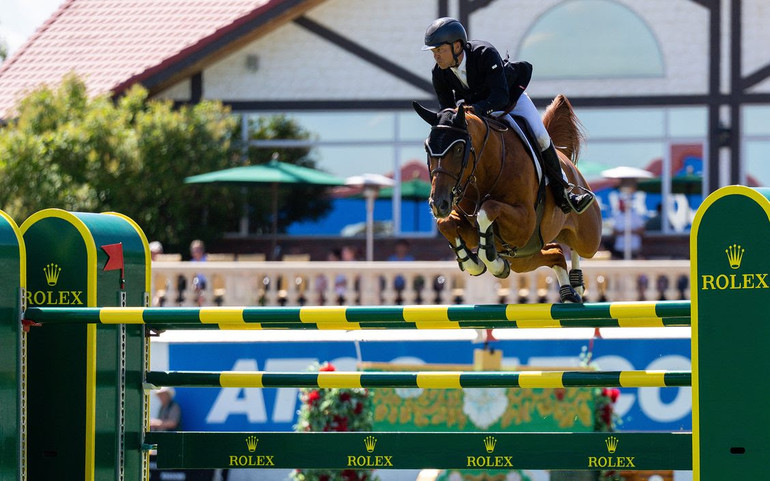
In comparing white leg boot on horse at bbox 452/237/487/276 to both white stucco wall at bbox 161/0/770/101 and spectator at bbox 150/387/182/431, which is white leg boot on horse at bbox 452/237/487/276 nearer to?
spectator at bbox 150/387/182/431

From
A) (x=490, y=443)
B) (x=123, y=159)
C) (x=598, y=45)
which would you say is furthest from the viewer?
(x=598, y=45)

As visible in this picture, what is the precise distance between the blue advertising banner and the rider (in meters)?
5.45

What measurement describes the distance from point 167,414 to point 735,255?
8.74 m

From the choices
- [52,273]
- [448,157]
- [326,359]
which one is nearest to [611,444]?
[448,157]

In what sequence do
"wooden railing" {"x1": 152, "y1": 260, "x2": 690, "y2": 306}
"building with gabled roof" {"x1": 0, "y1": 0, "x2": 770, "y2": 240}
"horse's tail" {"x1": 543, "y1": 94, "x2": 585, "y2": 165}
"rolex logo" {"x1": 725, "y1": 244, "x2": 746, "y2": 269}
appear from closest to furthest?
"rolex logo" {"x1": 725, "y1": 244, "x2": 746, "y2": 269} → "horse's tail" {"x1": 543, "y1": 94, "x2": 585, "y2": 165} → "wooden railing" {"x1": 152, "y1": 260, "x2": 690, "y2": 306} → "building with gabled roof" {"x1": 0, "y1": 0, "x2": 770, "y2": 240}

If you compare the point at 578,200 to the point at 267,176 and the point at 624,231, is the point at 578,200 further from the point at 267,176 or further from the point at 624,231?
the point at 624,231

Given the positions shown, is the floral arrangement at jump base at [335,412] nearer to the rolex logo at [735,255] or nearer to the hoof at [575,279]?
the hoof at [575,279]

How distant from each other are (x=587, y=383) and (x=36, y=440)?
7.83ft

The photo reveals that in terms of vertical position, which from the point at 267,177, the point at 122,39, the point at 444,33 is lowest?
the point at 444,33

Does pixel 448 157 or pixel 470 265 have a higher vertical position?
pixel 448 157

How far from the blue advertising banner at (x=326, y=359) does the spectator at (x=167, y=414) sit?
221mm

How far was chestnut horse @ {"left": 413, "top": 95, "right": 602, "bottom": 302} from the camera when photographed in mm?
6211

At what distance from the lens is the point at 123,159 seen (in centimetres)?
1650

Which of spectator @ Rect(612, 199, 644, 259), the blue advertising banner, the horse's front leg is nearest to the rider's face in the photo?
the horse's front leg
